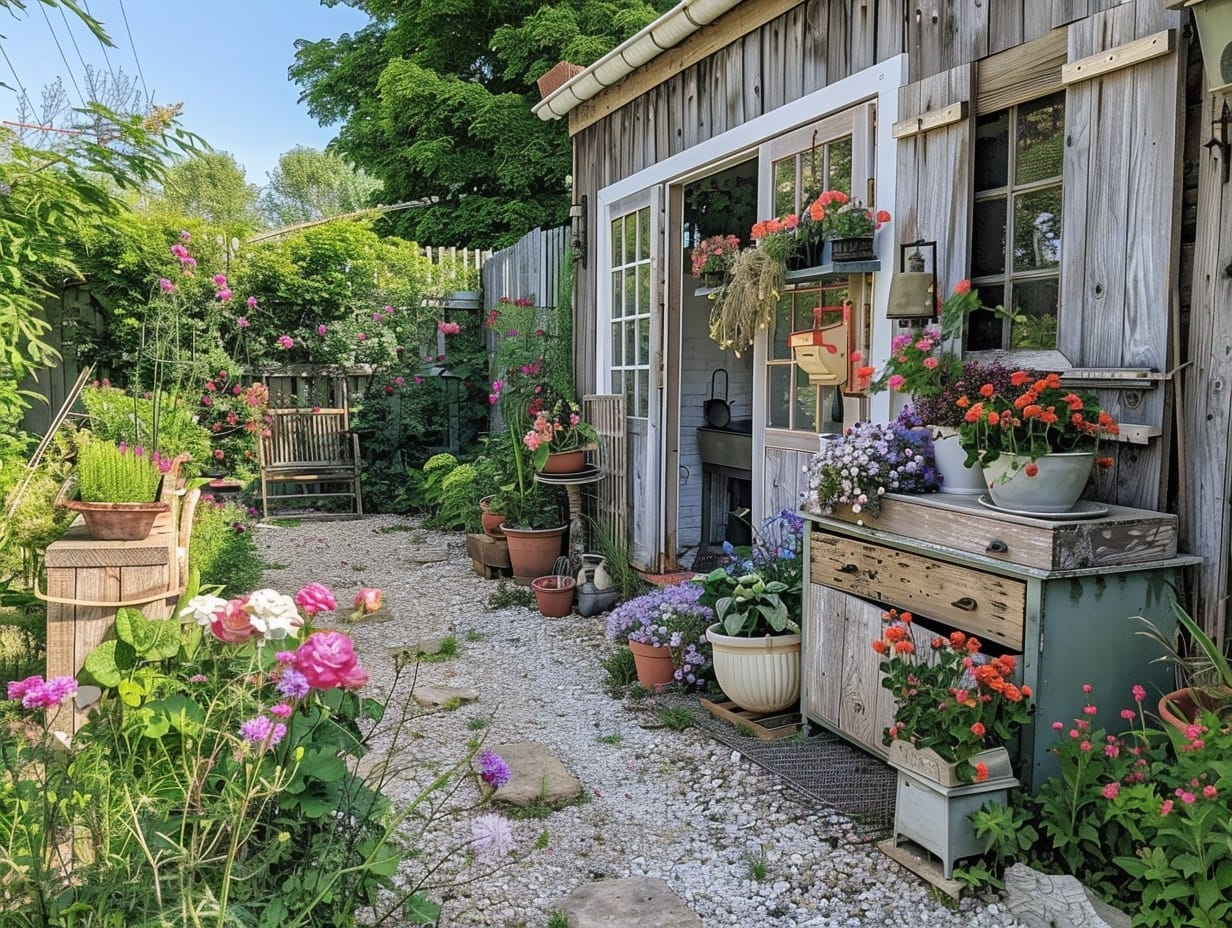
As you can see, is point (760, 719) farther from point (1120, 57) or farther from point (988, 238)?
point (1120, 57)

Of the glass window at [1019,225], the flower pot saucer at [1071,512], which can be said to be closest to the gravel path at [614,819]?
the flower pot saucer at [1071,512]

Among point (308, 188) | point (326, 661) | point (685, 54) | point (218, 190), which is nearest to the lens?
point (326, 661)

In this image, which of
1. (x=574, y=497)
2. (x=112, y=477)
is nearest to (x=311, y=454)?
(x=574, y=497)

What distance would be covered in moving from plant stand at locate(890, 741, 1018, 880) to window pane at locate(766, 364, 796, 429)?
2092 millimetres

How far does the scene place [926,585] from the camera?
2.68m

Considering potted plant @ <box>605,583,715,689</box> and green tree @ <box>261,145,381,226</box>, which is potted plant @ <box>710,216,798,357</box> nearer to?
potted plant @ <box>605,583,715,689</box>

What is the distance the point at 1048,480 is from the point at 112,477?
2.88 metres

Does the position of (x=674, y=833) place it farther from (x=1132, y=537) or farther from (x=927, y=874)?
(x=1132, y=537)

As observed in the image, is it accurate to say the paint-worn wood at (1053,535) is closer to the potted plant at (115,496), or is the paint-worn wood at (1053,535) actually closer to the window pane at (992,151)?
the window pane at (992,151)

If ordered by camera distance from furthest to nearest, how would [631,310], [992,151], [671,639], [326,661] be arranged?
[631,310] → [671,639] → [992,151] → [326,661]

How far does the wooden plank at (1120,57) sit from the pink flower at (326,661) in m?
2.49

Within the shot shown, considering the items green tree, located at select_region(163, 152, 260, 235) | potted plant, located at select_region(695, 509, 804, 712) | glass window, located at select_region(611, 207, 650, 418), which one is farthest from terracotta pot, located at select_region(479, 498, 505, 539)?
green tree, located at select_region(163, 152, 260, 235)

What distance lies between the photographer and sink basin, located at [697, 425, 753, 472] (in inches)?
217

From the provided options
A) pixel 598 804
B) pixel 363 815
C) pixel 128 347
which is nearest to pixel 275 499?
pixel 128 347
